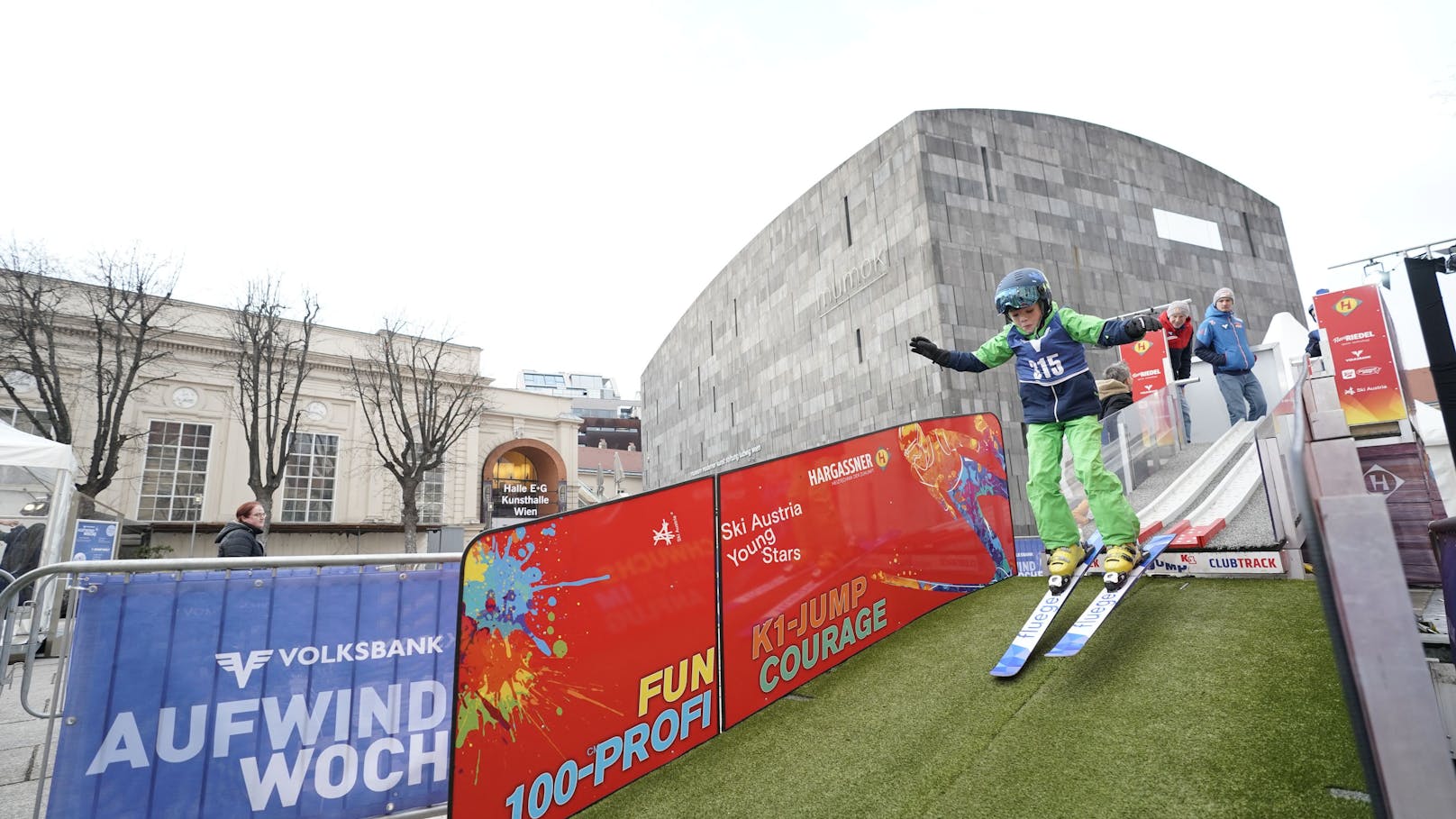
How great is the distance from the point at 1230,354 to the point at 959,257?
16339 mm

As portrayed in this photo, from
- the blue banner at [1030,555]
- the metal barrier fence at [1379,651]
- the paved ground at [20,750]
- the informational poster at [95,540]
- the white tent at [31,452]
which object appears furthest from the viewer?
the blue banner at [1030,555]

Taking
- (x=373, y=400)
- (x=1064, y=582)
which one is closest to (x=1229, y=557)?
(x=1064, y=582)

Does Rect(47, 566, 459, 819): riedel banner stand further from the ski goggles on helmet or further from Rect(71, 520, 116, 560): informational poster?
Rect(71, 520, 116, 560): informational poster

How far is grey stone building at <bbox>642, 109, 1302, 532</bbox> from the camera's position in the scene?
24.2 metres

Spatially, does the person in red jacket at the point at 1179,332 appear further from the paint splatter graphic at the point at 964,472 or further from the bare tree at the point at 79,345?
the bare tree at the point at 79,345

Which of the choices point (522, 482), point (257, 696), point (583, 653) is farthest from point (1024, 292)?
point (522, 482)

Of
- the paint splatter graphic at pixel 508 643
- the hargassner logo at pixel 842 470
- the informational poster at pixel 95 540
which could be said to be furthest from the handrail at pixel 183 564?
the informational poster at pixel 95 540

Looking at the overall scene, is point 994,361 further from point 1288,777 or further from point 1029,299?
point 1288,777

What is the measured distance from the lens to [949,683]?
3895 millimetres

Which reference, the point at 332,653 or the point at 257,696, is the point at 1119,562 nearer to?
the point at 332,653

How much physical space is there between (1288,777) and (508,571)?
10.7ft

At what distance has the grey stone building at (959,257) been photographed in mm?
24219

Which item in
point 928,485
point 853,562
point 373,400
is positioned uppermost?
point 373,400

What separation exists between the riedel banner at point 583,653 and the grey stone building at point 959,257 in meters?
18.1
